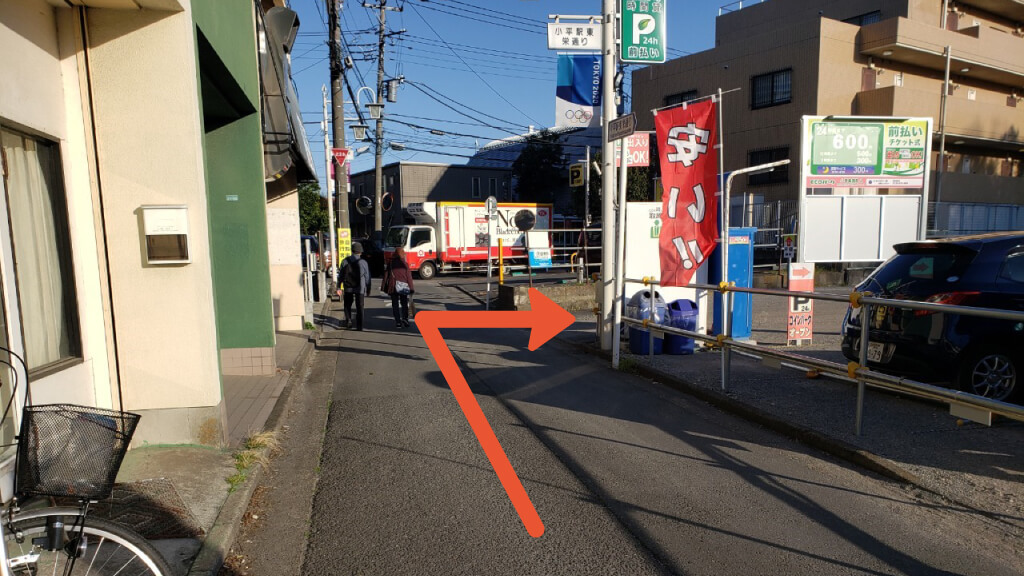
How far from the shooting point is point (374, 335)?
12.7 metres

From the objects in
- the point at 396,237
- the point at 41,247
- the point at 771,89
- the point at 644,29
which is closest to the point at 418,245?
the point at 396,237

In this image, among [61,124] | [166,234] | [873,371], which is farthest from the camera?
[873,371]

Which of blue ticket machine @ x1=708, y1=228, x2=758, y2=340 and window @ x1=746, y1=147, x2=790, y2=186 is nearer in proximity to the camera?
blue ticket machine @ x1=708, y1=228, x2=758, y2=340

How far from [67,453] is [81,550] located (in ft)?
1.38

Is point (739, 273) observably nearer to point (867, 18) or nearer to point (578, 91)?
point (578, 91)

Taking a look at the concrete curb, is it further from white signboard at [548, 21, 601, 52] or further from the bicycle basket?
white signboard at [548, 21, 601, 52]

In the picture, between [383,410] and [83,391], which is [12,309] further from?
[383,410]

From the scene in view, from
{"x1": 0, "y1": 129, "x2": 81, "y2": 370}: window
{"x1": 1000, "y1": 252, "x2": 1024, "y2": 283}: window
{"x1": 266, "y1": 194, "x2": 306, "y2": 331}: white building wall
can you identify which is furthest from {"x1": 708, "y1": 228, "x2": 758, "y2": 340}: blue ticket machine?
{"x1": 0, "y1": 129, "x2": 81, "y2": 370}: window

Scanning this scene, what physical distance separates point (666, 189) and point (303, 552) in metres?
6.58

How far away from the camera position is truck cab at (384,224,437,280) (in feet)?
87.8

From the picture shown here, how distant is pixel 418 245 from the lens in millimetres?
27047

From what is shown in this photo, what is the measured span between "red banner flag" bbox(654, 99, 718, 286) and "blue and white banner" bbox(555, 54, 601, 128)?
4.43ft

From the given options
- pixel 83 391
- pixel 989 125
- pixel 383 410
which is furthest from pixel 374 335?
pixel 989 125
